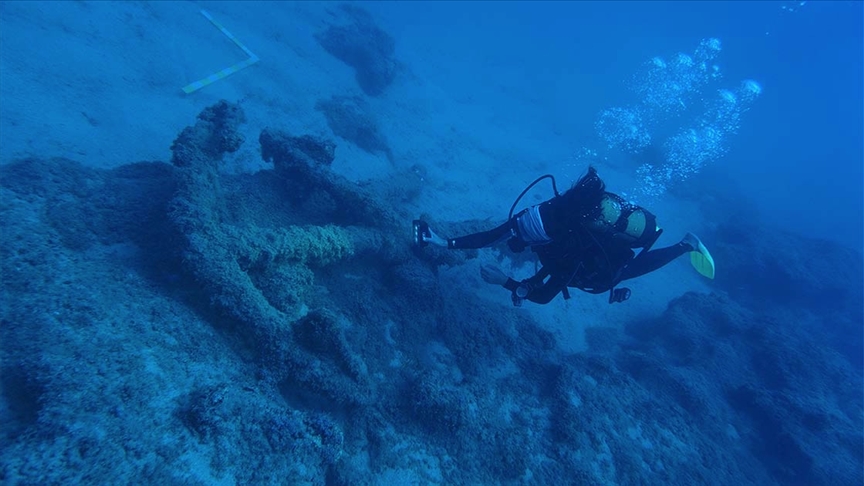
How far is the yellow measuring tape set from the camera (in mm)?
7868

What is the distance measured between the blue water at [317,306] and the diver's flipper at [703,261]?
11cm

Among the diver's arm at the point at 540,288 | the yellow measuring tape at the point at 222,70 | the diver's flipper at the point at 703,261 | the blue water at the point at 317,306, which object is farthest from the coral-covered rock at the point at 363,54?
the diver's flipper at the point at 703,261

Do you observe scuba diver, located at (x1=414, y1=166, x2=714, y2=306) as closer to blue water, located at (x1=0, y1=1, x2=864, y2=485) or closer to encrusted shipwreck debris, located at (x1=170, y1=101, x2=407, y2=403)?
blue water, located at (x1=0, y1=1, x2=864, y2=485)

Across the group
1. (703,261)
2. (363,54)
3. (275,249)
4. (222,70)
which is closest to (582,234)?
(703,261)

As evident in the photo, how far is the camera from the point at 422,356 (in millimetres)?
4758

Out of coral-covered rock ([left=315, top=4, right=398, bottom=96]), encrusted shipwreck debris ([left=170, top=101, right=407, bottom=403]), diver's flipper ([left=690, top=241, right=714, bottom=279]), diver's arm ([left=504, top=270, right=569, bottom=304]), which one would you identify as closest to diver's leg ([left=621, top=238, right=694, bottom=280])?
diver's flipper ([left=690, top=241, right=714, bottom=279])

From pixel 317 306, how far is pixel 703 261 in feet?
18.9

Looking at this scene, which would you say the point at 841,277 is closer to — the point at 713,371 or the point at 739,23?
the point at 713,371

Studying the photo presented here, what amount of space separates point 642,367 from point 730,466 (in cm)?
165

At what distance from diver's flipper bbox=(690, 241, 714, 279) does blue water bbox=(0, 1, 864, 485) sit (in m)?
0.11

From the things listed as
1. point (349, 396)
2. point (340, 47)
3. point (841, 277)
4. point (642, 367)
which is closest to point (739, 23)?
point (841, 277)

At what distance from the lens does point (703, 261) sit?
6.15 metres

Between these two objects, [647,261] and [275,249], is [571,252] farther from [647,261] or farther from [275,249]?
[275,249]

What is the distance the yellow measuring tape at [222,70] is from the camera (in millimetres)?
7868
